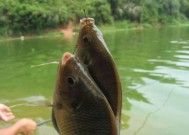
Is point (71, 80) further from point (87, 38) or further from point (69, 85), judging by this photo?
point (87, 38)

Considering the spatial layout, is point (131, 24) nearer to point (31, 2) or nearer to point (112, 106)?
point (31, 2)

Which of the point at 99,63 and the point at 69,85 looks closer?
the point at 69,85

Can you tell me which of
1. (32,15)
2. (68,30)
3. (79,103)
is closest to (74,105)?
(79,103)

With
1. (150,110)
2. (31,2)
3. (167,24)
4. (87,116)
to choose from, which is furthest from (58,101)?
(167,24)

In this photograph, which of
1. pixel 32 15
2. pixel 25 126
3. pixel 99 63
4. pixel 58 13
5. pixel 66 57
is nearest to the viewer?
pixel 66 57

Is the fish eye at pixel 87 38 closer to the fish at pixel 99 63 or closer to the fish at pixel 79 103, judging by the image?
the fish at pixel 99 63

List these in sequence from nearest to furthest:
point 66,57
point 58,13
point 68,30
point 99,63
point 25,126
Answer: point 66,57 < point 99,63 < point 25,126 < point 58,13 < point 68,30

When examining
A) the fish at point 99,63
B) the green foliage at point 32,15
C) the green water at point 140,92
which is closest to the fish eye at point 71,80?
the fish at point 99,63

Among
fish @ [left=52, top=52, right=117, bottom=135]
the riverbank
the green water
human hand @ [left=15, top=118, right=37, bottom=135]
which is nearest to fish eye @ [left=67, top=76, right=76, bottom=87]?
fish @ [left=52, top=52, right=117, bottom=135]
